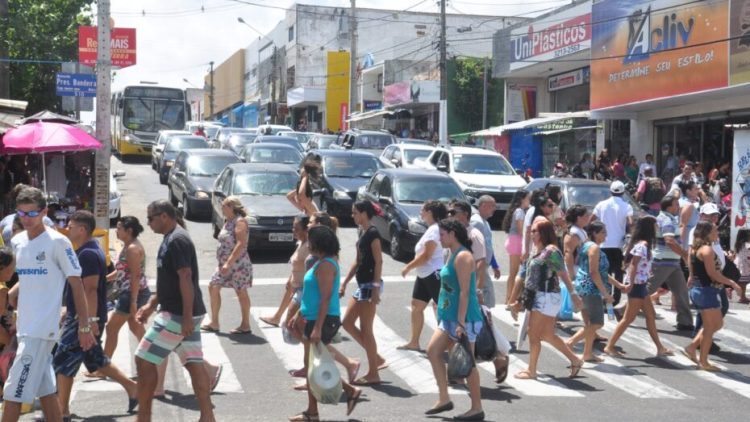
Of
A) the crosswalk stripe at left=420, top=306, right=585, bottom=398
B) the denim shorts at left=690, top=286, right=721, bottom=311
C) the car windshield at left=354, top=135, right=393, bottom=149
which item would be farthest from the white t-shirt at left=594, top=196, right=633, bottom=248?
the car windshield at left=354, top=135, right=393, bottom=149

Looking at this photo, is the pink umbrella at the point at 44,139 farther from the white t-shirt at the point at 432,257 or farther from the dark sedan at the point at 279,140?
the dark sedan at the point at 279,140

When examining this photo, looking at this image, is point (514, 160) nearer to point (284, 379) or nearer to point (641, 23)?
point (641, 23)

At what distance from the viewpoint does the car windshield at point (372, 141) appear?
3278 centimetres

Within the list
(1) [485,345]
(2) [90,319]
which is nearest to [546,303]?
(1) [485,345]

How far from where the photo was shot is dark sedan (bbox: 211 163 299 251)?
16828 millimetres

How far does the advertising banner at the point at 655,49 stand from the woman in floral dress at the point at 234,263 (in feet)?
46.9

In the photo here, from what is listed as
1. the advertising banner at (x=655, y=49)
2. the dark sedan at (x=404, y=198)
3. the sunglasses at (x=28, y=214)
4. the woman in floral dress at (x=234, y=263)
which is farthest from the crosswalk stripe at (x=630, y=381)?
the advertising banner at (x=655, y=49)

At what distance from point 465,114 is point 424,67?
7.21m

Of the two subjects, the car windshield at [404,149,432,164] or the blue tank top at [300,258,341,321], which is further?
the car windshield at [404,149,432,164]

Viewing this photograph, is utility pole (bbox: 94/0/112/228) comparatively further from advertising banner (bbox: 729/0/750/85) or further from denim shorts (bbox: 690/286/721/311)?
advertising banner (bbox: 729/0/750/85)

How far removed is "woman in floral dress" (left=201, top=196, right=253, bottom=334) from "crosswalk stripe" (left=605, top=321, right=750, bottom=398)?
4.67 meters

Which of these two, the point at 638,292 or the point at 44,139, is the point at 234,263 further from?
the point at 44,139

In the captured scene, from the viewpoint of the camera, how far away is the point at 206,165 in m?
23.1

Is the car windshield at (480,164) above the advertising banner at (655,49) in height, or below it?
below
